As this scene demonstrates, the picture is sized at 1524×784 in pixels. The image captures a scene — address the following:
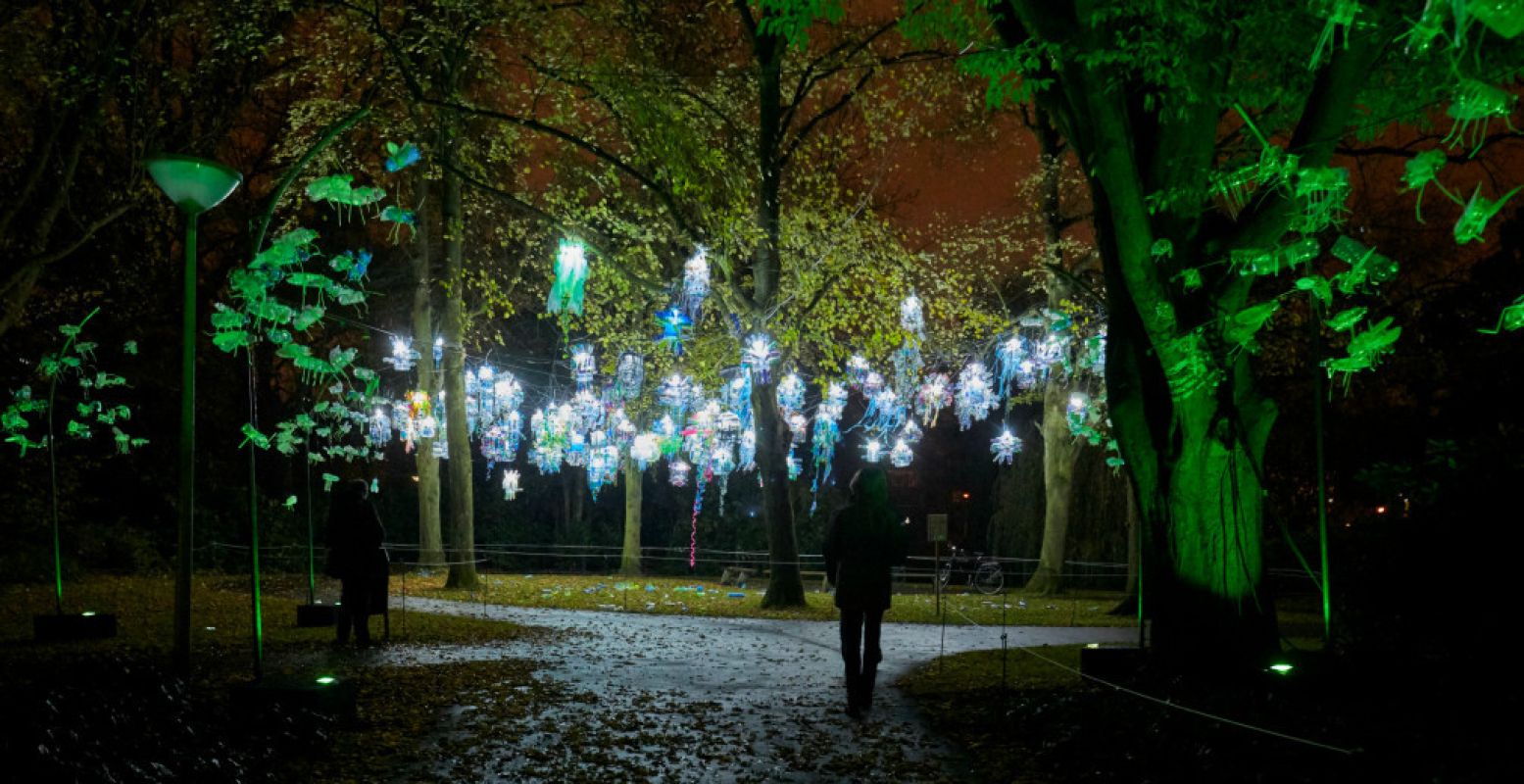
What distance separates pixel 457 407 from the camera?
2347 cm

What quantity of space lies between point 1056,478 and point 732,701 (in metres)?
16.3

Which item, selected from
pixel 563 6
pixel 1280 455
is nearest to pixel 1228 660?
pixel 563 6

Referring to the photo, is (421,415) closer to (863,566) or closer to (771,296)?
(771,296)

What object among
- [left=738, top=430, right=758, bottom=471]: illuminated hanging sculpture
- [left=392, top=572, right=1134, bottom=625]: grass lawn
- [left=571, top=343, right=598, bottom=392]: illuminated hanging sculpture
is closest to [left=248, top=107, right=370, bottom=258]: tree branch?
[left=392, top=572, right=1134, bottom=625]: grass lawn

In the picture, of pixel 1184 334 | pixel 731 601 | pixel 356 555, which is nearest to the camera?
pixel 1184 334

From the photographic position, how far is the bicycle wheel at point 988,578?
28.8 m

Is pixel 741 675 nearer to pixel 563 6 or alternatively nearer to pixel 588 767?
pixel 588 767

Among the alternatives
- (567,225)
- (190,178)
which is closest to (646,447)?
(567,225)

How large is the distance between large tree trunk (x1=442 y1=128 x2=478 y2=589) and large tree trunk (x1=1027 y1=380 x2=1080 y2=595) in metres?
12.6

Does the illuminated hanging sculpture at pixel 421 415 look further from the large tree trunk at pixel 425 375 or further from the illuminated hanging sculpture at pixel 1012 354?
the illuminated hanging sculpture at pixel 1012 354

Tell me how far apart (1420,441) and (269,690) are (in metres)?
11.2

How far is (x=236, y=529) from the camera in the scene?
88.9 ft

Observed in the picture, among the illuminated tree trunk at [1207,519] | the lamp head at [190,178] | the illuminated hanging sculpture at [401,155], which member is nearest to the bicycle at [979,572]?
the illuminated tree trunk at [1207,519]

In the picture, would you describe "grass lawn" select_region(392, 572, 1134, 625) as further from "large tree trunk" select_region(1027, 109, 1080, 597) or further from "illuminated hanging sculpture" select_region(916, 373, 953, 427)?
"illuminated hanging sculpture" select_region(916, 373, 953, 427)
